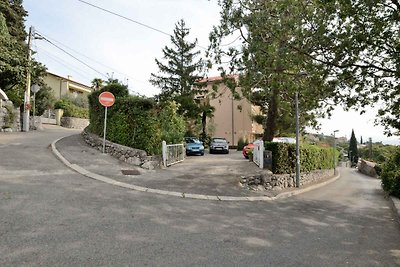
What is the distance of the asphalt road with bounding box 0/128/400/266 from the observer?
421 cm

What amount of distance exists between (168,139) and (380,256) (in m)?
10.6

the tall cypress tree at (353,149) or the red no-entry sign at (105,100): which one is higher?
the red no-entry sign at (105,100)

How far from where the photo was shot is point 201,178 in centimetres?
1150

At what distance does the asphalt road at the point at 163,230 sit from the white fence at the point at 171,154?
180 inches

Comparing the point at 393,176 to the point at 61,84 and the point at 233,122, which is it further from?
the point at 61,84

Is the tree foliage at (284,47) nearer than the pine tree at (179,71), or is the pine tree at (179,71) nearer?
the tree foliage at (284,47)

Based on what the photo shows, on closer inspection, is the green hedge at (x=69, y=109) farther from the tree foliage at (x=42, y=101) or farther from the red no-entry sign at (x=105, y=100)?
the red no-entry sign at (x=105, y=100)

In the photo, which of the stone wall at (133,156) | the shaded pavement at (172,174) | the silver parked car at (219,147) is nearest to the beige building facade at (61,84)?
the silver parked car at (219,147)

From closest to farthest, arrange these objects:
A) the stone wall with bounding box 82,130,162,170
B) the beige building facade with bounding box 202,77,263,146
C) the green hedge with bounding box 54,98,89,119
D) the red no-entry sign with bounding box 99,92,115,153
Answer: the stone wall with bounding box 82,130,162,170 → the red no-entry sign with bounding box 99,92,115,153 → the green hedge with bounding box 54,98,89,119 → the beige building facade with bounding box 202,77,263,146

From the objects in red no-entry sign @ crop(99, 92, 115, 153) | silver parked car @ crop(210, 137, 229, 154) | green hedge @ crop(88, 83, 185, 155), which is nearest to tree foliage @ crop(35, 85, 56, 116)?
silver parked car @ crop(210, 137, 229, 154)

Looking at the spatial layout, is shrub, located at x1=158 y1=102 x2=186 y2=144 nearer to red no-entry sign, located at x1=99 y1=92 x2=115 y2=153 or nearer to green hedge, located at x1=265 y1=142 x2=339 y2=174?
red no-entry sign, located at x1=99 y1=92 x2=115 y2=153

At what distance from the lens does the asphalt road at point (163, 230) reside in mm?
4211

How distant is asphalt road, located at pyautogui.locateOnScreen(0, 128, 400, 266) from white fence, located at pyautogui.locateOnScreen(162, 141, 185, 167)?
4580mm

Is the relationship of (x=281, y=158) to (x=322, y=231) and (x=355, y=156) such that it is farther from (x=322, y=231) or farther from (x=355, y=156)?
(x=355, y=156)
